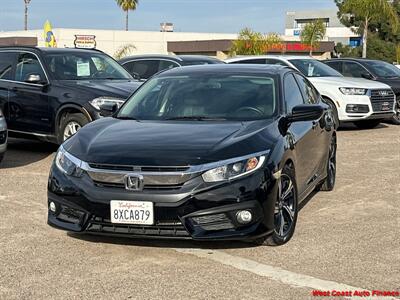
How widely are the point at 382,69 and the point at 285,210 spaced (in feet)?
38.7

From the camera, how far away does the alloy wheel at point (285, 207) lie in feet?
17.0

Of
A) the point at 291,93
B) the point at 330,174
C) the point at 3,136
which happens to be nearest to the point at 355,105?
the point at 330,174

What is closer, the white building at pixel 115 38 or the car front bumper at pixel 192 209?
the car front bumper at pixel 192 209

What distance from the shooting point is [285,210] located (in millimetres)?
5371

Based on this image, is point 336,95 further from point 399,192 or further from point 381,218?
point 381,218

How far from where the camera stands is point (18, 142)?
1188cm

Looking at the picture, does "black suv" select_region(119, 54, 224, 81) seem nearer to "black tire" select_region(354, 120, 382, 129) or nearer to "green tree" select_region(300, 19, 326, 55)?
"black tire" select_region(354, 120, 382, 129)

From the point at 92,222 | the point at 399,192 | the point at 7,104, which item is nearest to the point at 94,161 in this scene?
the point at 92,222

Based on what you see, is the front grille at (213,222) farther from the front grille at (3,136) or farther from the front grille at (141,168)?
the front grille at (3,136)

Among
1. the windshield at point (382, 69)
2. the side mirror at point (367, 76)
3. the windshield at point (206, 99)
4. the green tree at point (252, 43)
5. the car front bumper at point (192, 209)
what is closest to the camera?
the car front bumper at point (192, 209)

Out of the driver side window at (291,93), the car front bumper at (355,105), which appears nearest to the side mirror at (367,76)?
the car front bumper at (355,105)

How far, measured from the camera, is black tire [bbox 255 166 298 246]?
516cm

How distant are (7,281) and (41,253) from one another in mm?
652

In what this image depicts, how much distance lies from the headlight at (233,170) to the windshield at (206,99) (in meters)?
0.94
